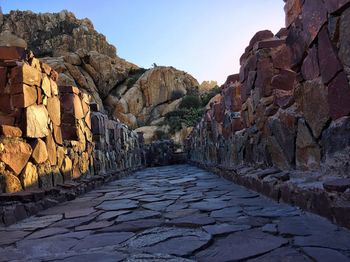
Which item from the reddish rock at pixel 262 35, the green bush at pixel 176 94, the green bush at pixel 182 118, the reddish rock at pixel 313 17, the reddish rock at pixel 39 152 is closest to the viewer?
the reddish rock at pixel 313 17

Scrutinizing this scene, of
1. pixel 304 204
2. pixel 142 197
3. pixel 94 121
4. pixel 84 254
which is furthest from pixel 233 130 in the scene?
pixel 84 254

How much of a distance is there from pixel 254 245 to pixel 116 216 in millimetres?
1570

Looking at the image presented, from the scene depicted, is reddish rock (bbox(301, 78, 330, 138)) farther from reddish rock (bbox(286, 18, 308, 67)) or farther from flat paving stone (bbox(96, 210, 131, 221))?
flat paving stone (bbox(96, 210, 131, 221))

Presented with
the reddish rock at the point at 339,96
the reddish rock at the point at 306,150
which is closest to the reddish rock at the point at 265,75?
the reddish rock at the point at 306,150

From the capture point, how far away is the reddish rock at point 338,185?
2049mm

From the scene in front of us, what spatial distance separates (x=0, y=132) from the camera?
11.2ft

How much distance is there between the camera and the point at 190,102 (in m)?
31.1

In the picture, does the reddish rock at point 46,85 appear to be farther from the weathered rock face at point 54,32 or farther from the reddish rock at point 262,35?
the weathered rock face at point 54,32

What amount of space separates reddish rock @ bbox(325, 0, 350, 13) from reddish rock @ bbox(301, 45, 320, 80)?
1.23 ft

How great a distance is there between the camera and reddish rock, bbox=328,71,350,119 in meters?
2.28

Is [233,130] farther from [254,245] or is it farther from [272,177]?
[254,245]

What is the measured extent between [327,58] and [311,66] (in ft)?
1.01

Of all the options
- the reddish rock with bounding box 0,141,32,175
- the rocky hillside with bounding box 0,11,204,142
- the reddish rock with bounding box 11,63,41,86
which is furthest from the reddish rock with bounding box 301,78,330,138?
the rocky hillside with bounding box 0,11,204,142

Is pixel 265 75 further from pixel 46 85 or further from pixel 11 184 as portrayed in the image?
pixel 11 184
